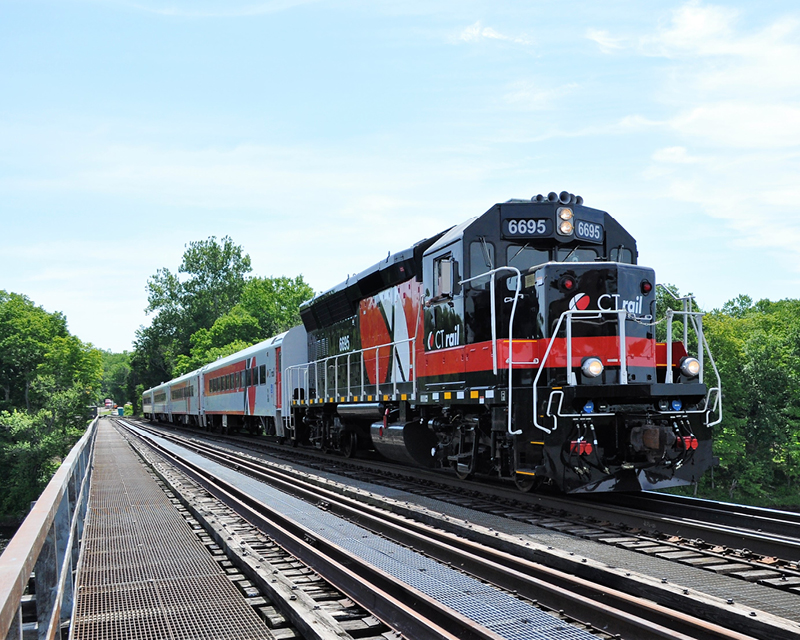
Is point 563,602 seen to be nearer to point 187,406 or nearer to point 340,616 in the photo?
point 340,616

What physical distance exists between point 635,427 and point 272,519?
4.56 meters

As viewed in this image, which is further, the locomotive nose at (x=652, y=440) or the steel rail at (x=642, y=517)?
the locomotive nose at (x=652, y=440)

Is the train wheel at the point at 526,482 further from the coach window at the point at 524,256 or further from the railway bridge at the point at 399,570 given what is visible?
the coach window at the point at 524,256

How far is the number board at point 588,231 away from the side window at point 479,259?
46.1 inches

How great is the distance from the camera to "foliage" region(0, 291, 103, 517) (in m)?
50.8

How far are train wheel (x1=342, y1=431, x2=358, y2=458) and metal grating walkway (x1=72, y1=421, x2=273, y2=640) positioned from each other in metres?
6.75

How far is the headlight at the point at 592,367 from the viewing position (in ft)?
27.5

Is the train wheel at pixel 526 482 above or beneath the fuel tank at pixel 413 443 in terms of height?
beneath

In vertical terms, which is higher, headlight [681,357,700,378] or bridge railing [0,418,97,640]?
headlight [681,357,700,378]

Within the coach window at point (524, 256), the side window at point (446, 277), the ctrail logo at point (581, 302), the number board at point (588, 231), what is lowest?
the ctrail logo at point (581, 302)

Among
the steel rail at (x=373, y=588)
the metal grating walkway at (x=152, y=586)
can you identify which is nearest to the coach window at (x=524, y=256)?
the steel rail at (x=373, y=588)

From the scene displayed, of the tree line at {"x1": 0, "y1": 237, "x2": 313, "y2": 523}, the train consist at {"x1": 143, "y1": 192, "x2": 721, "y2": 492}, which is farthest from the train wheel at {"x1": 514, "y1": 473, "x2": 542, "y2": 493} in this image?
the tree line at {"x1": 0, "y1": 237, "x2": 313, "y2": 523}

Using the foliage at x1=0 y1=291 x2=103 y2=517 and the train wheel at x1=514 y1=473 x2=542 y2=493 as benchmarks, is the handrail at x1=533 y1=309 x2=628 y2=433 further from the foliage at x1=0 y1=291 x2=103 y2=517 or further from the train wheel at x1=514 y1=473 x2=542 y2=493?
the foliage at x1=0 y1=291 x2=103 y2=517

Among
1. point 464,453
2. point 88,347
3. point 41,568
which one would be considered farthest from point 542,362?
point 88,347
